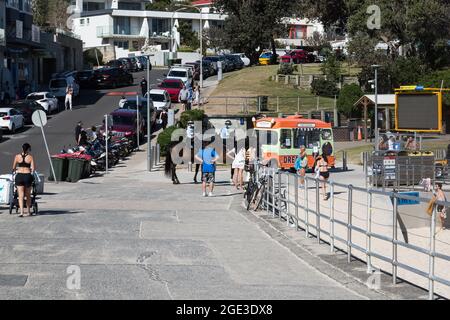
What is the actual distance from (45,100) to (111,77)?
15.7 meters

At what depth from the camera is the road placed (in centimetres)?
4075

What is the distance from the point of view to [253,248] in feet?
55.5

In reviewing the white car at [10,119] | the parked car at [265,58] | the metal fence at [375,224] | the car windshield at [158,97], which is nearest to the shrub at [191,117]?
the car windshield at [158,97]

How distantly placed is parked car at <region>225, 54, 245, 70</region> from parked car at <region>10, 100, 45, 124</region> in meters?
33.7

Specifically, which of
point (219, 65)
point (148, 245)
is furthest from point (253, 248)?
point (219, 65)

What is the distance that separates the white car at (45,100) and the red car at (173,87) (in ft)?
23.9

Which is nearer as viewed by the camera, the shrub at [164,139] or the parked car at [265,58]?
the shrub at [164,139]

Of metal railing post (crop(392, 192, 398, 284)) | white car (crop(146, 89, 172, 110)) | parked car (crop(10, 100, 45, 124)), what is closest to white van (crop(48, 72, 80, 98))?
parked car (crop(10, 100, 45, 124))

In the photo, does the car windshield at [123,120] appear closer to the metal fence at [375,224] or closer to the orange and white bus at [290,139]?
the orange and white bus at [290,139]

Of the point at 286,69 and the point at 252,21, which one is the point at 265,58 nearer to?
the point at 252,21

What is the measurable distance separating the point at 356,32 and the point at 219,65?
663 inches

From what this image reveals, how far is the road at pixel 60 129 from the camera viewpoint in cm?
4075

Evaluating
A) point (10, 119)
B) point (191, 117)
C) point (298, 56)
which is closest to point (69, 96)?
point (10, 119)

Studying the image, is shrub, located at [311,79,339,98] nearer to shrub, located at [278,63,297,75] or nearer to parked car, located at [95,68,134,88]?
shrub, located at [278,63,297,75]
